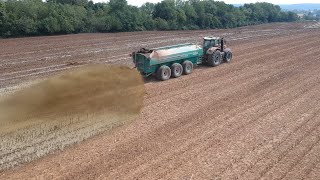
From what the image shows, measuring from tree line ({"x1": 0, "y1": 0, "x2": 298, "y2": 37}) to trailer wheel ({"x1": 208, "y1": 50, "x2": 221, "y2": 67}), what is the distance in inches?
837

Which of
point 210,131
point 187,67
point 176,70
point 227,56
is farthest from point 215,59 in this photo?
point 210,131

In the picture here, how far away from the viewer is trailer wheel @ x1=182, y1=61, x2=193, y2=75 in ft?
63.4

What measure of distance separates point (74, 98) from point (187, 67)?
329 inches

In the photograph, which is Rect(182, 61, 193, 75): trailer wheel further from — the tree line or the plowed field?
the tree line

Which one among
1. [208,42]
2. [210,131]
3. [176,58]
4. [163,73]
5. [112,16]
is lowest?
[210,131]

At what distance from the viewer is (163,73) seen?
18062mm

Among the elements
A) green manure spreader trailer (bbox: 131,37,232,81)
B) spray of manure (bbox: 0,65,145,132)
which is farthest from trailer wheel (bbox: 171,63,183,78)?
spray of manure (bbox: 0,65,145,132)

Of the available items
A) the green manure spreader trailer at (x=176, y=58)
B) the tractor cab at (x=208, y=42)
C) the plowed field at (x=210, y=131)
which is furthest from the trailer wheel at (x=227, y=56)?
the tractor cab at (x=208, y=42)

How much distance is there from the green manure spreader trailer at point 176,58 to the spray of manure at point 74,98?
1.34m

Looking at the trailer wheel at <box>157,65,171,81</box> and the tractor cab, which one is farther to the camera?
the tractor cab

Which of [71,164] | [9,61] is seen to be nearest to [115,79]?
[71,164]

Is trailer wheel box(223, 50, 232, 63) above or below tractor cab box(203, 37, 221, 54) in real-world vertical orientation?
below

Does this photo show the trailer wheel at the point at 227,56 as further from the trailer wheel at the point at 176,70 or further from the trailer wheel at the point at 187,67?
the trailer wheel at the point at 176,70

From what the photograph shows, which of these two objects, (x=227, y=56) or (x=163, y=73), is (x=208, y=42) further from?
(x=163, y=73)
